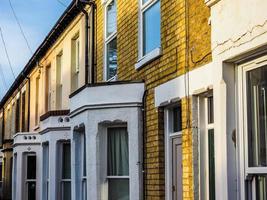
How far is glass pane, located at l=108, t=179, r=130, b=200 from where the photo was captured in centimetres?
1179

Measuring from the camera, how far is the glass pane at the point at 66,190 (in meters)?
17.2

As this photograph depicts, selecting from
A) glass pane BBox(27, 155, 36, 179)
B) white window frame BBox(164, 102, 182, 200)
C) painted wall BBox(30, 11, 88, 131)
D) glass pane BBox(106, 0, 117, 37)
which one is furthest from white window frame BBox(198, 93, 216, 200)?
glass pane BBox(27, 155, 36, 179)

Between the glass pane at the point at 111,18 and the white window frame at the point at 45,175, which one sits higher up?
the glass pane at the point at 111,18

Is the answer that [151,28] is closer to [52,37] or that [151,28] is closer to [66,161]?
[66,161]

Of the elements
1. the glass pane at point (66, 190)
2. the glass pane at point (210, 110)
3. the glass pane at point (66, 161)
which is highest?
the glass pane at point (210, 110)

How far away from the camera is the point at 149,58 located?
35.2 ft

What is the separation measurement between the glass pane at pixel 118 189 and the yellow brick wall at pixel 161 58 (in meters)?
0.88

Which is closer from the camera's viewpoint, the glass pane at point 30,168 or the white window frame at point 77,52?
the white window frame at point 77,52

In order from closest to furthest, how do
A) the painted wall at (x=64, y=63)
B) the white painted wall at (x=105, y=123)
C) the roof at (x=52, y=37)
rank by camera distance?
the white painted wall at (x=105, y=123)
the painted wall at (x=64, y=63)
the roof at (x=52, y=37)

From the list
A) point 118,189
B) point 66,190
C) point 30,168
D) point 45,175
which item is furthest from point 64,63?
point 118,189

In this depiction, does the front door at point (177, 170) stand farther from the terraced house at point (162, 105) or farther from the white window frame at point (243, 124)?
the white window frame at point (243, 124)

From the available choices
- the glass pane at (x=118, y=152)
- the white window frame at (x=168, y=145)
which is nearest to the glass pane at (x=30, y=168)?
the glass pane at (x=118, y=152)

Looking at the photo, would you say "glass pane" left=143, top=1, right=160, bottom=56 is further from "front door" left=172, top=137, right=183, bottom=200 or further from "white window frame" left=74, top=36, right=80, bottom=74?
"white window frame" left=74, top=36, right=80, bottom=74

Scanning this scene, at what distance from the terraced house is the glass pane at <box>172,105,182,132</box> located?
0.09ft
